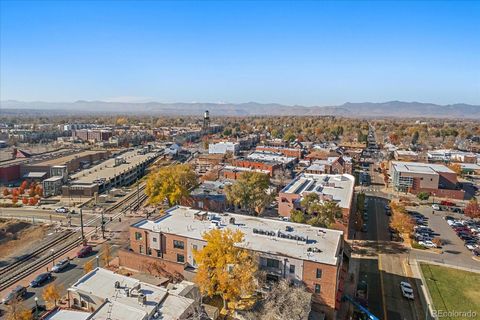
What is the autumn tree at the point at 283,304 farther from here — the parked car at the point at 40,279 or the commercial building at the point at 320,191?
the parked car at the point at 40,279

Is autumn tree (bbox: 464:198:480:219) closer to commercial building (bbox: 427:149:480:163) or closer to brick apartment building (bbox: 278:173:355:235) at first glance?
brick apartment building (bbox: 278:173:355:235)

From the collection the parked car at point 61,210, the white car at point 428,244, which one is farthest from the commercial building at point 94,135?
the white car at point 428,244

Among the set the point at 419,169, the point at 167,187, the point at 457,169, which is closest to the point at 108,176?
the point at 167,187

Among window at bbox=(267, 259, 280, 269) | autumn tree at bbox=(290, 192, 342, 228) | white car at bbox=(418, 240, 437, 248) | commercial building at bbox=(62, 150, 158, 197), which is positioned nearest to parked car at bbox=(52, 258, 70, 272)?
window at bbox=(267, 259, 280, 269)

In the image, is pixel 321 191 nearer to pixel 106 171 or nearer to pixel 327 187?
pixel 327 187

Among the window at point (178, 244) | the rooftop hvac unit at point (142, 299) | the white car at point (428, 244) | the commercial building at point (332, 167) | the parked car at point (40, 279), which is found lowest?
the parked car at point (40, 279)
